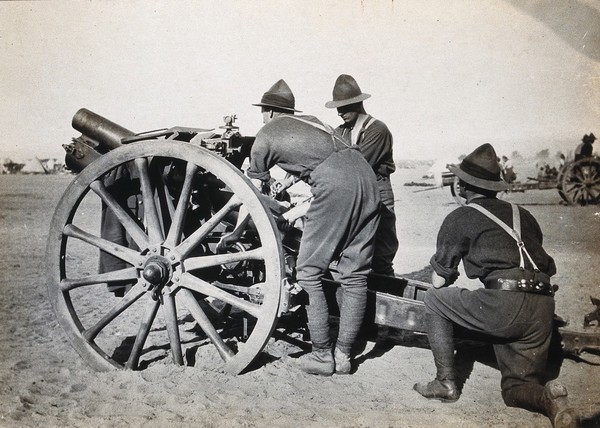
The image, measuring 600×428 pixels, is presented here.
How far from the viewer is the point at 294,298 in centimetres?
383

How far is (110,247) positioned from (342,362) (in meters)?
1.85

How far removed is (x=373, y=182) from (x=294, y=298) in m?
1.15

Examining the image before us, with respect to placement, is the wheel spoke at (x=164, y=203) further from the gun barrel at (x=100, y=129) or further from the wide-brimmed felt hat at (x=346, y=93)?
the wide-brimmed felt hat at (x=346, y=93)

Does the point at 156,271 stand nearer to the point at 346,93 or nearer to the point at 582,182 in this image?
the point at 346,93

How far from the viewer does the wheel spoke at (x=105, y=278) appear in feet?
11.0

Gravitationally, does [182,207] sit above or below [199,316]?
above

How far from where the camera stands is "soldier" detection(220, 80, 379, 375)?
3.27m

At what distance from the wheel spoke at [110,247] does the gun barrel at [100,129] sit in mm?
723

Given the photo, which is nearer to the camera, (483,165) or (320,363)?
(483,165)

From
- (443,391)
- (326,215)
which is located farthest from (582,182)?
(326,215)

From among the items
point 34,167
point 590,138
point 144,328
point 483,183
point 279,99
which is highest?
point 590,138

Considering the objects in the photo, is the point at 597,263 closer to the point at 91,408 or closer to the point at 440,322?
the point at 440,322

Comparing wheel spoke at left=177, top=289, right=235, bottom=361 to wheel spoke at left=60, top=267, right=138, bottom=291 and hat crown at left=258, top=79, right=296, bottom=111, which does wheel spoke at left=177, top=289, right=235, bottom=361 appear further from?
hat crown at left=258, top=79, right=296, bottom=111

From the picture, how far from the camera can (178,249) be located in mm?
3262
